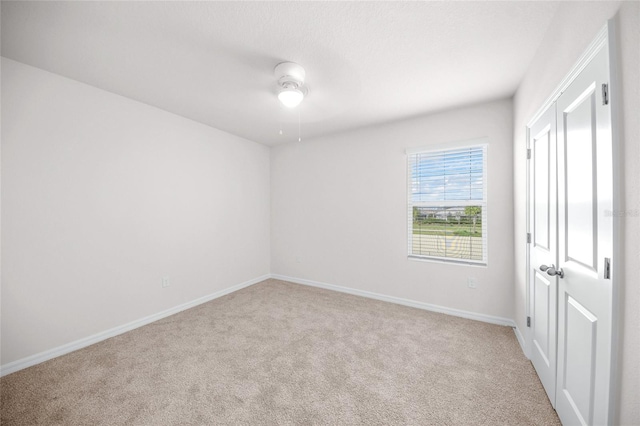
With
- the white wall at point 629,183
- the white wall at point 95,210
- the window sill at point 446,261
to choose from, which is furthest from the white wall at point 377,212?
the white wall at point 629,183

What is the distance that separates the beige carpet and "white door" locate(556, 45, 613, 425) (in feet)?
1.63

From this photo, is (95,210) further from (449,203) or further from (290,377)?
(449,203)

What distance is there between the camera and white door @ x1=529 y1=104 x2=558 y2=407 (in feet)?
5.17

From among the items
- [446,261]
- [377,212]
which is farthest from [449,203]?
[377,212]

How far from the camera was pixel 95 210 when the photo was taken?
245cm

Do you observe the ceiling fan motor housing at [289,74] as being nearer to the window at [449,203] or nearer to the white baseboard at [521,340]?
the window at [449,203]

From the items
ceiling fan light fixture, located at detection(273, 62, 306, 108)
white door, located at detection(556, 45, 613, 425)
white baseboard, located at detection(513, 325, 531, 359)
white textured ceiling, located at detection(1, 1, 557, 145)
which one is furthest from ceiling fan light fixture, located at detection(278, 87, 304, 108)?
white baseboard, located at detection(513, 325, 531, 359)

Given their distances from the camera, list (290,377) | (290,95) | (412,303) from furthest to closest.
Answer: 1. (412,303)
2. (290,95)
3. (290,377)

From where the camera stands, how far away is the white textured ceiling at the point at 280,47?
152cm

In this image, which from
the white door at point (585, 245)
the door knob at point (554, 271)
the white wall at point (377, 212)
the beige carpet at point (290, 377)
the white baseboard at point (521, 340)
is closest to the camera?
the white door at point (585, 245)

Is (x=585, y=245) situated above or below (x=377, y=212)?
below

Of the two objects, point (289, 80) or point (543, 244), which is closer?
point (543, 244)

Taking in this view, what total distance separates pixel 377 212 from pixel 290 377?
238 cm

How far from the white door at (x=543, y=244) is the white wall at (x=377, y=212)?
0.77 m
